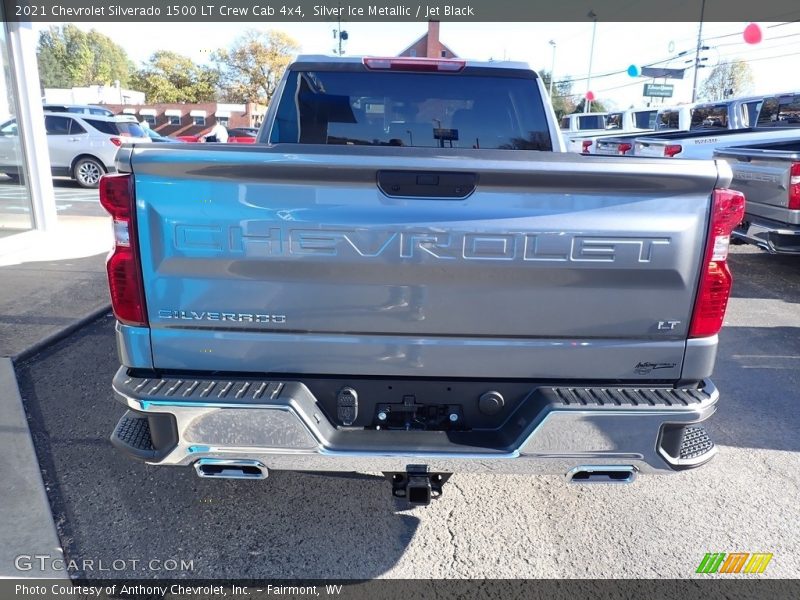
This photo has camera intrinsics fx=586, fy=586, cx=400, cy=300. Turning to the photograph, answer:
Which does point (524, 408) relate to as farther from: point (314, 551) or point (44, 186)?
point (44, 186)

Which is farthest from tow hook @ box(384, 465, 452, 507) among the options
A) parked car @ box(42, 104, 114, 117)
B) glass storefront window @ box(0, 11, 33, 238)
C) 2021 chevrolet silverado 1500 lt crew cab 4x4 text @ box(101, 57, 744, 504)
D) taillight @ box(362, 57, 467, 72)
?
parked car @ box(42, 104, 114, 117)

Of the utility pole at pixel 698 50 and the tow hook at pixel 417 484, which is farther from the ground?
the utility pole at pixel 698 50

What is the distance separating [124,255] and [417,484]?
1.40 m

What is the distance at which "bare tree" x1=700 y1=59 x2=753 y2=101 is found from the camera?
6594cm

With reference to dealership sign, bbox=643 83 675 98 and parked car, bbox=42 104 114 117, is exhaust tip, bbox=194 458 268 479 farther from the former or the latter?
dealership sign, bbox=643 83 675 98

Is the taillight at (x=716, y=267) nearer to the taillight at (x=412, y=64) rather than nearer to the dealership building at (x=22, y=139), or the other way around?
the taillight at (x=412, y=64)

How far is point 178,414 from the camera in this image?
2164 mm

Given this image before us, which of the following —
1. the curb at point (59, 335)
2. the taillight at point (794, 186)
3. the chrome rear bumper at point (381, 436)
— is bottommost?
the curb at point (59, 335)

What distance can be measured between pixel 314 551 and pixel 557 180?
1978 mm

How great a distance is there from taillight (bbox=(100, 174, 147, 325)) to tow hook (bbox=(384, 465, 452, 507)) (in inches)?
46.4

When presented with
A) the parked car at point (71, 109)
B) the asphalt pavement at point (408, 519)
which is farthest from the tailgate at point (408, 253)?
the parked car at point (71, 109)

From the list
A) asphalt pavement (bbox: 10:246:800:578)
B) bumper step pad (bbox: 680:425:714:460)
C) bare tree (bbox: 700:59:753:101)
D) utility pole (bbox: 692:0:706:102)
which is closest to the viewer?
bumper step pad (bbox: 680:425:714:460)

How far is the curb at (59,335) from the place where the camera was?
185 inches

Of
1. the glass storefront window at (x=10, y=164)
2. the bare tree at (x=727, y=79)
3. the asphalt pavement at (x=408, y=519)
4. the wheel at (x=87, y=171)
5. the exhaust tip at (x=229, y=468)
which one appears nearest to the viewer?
the exhaust tip at (x=229, y=468)
